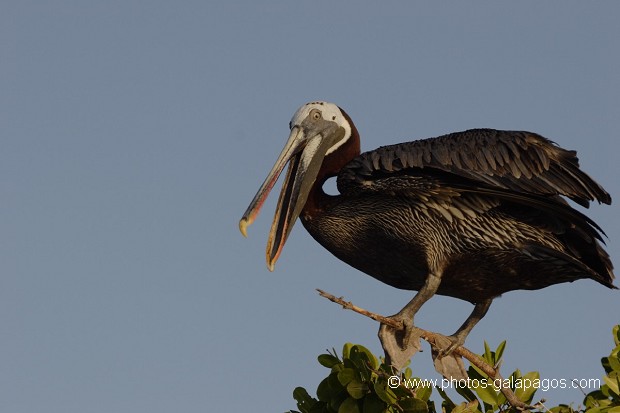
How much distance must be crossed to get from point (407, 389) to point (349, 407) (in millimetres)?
369

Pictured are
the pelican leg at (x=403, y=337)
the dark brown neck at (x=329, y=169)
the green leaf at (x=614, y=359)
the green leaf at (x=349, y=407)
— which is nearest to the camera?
the green leaf at (x=349, y=407)

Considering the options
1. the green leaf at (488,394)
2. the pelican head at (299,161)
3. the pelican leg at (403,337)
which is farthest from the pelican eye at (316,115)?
the green leaf at (488,394)

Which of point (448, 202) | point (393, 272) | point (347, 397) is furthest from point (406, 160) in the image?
point (347, 397)

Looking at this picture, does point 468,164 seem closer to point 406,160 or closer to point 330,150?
point 406,160

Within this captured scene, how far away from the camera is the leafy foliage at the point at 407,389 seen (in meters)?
5.96

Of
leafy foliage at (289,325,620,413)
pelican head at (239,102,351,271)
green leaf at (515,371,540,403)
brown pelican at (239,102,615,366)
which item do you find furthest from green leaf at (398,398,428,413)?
pelican head at (239,102,351,271)

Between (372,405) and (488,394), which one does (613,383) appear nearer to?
(488,394)

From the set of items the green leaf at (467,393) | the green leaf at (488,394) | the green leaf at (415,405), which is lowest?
the green leaf at (415,405)

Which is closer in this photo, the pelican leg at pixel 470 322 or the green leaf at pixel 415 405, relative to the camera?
the green leaf at pixel 415 405

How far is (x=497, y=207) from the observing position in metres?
6.95

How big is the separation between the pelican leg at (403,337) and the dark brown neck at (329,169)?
1.09 m

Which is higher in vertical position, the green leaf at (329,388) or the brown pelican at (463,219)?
the brown pelican at (463,219)

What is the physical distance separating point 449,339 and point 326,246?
3.68 feet

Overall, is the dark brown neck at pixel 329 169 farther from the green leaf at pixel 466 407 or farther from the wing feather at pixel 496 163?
the green leaf at pixel 466 407
